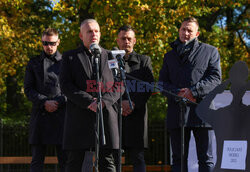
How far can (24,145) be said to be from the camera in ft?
52.6

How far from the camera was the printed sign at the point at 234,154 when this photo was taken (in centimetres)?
332

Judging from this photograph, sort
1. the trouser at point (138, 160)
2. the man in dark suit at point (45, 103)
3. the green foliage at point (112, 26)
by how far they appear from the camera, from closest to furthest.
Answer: the trouser at point (138, 160) < the man in dark suit at point (45, 103) < the green foliage at point (112, 26)

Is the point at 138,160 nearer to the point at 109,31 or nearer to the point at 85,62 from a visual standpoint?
the point at 85,62

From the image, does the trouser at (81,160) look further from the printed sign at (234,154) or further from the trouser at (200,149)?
the printed sign at (234,154)

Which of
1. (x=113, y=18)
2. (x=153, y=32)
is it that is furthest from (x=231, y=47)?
(x=113, y=18)

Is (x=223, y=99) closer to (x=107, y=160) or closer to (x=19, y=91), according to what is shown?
(x=107, y=160)

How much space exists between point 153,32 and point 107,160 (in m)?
8.26

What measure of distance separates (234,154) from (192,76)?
2.16 meters

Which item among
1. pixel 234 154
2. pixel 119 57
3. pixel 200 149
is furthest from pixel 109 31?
pixel 234 154

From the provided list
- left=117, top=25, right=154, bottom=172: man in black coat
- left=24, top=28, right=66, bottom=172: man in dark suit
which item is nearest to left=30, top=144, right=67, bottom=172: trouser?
left=24, top=28, right=66, bottom=172: man in dark suit

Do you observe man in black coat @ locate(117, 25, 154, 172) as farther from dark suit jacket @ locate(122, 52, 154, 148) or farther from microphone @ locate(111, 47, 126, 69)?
microphone @ locate(111, 47, 126, 69)

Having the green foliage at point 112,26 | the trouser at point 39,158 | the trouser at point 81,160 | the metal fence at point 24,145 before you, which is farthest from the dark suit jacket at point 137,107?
the metal fence at point 24,145

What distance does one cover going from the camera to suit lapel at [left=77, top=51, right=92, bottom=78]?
5.03 metres

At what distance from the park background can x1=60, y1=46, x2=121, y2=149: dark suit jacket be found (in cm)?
303
